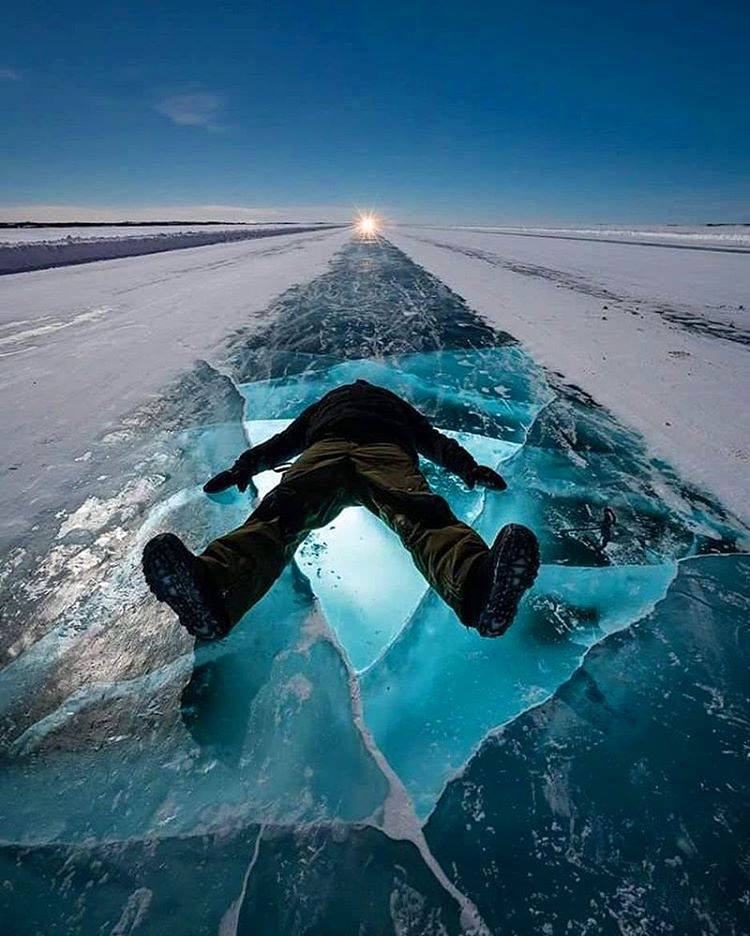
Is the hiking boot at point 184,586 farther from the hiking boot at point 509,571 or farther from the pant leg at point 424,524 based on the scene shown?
the hiking boot at point 509,571

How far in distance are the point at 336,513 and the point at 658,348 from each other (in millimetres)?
5433

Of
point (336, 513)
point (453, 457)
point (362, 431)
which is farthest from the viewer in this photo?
point (453, 457)

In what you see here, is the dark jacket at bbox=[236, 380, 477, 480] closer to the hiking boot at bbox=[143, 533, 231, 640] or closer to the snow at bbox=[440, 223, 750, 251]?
the hiking boot at bbox=[143, 533, 231, 640]

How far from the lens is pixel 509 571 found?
1.56 m

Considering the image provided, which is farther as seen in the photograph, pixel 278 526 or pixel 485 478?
pixel 485 478

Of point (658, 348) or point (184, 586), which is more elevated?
point (184, 586)

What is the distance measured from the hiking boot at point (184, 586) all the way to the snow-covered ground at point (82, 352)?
157 centimetres

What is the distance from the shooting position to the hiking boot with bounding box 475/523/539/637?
1536 mm

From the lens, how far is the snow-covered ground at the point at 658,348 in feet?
11.6

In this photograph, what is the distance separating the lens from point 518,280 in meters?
13.3

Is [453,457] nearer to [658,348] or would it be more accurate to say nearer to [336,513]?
[336,513]

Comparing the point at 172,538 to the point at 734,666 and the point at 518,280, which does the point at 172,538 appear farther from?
the point at 518,280

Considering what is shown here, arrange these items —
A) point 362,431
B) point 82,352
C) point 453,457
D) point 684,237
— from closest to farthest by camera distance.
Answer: point 362,431, point 453,457, point 82,352, point 684,237

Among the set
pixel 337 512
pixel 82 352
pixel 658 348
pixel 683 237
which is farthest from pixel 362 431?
pixel 683 237
